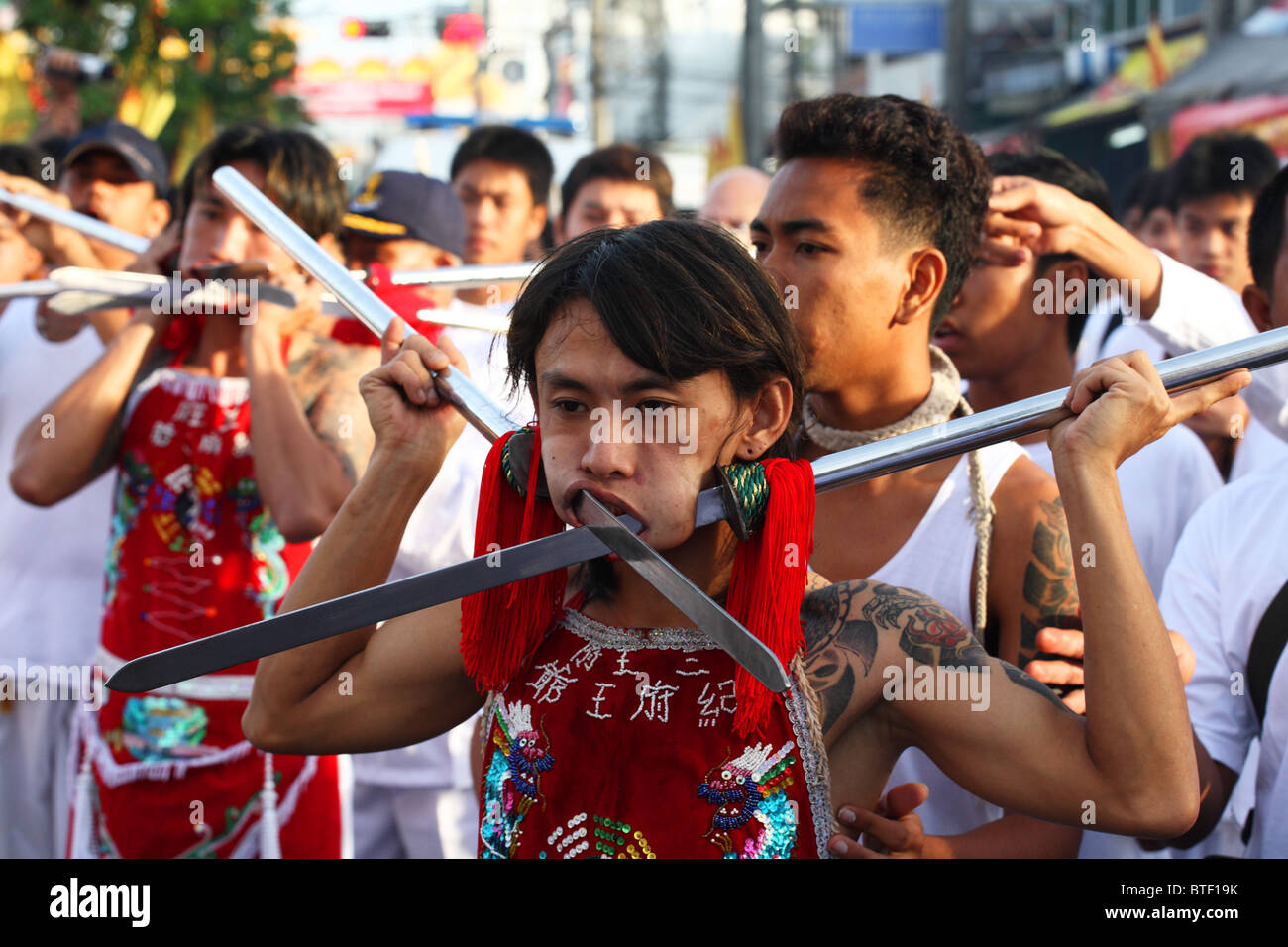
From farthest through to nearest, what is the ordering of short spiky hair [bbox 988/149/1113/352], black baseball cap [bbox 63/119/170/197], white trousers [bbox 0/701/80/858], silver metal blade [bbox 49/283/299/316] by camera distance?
black baseball cap [bbox 63/119/170/197]
white trousers [bbox 0/701/80/858]
short spiky hair [bbox 988/149/1113/352]
silver metal blade [bbox 49/283/299/316]

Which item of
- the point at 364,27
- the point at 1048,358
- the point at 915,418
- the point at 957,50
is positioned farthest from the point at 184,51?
the point at 915,418

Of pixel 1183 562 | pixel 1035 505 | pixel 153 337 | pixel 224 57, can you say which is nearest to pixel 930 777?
pixel 1035 505

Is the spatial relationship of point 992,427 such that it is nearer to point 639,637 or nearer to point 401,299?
point 639,637

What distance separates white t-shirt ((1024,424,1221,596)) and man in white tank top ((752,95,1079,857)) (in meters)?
0.87

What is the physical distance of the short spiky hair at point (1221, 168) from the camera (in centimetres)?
435

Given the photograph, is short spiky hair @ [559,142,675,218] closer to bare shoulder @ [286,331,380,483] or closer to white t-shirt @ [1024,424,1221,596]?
bare shoulder @ [286,331,380,483]

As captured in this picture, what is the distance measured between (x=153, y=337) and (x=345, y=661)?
149cm

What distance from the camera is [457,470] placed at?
3.52 metres

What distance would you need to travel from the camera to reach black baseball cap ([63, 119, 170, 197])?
4.22m

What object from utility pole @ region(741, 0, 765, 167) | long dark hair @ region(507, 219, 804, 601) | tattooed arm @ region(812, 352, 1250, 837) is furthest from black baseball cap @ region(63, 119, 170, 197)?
utility pole @ region(741, 0, 765, 167)

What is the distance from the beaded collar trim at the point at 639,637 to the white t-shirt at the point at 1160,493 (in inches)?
66.6

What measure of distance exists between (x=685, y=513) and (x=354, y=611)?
41 centimetres

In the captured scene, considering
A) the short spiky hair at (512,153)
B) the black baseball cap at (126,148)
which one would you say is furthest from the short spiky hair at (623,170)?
the black baseball cap at (126,148)

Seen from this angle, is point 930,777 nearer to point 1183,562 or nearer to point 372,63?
point 1183,562
